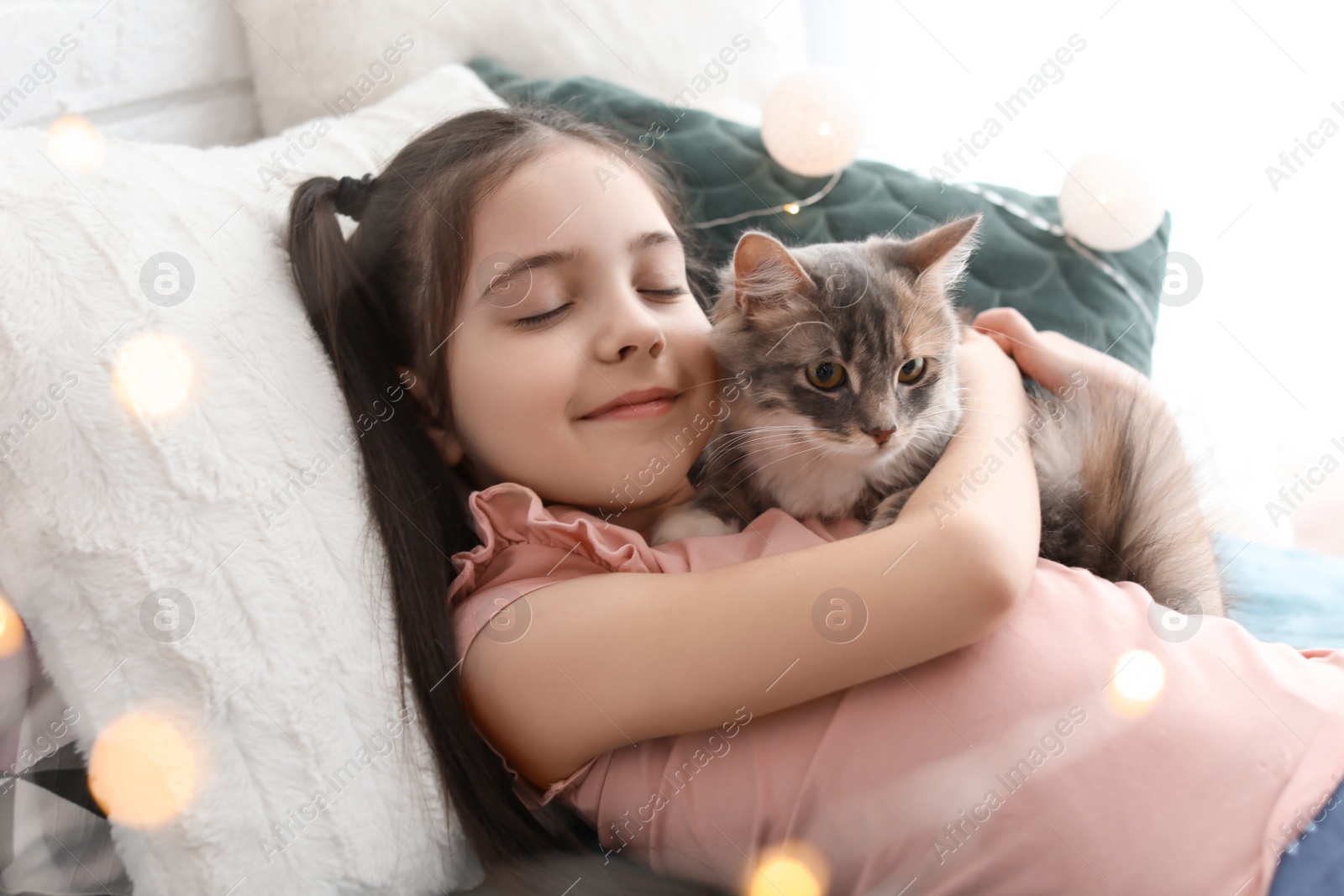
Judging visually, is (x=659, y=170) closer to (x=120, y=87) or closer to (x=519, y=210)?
(x=519, y=210)

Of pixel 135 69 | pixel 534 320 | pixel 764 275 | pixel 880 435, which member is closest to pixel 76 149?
pixel 534 320

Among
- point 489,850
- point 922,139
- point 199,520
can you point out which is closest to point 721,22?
point 922,139

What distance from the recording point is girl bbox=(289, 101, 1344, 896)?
3.06 feet

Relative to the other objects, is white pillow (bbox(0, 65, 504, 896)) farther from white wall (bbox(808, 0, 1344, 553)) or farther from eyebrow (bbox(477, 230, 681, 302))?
white wall (bbox(808, 0, 1344, 553))

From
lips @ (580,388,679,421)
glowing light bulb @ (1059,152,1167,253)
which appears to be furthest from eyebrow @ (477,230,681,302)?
glowing light bulb @ (1059,152,1167,253)

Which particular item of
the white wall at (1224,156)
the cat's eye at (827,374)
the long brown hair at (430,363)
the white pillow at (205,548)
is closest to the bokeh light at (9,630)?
the white pillow at (205,548)

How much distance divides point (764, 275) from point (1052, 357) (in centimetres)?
62

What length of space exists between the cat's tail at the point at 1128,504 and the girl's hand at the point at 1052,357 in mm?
111

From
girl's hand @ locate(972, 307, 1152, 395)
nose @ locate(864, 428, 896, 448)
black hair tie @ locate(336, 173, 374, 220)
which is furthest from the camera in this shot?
girl's hand @ locate(972, 307, 1152, 395)

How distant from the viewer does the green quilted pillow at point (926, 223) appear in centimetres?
174

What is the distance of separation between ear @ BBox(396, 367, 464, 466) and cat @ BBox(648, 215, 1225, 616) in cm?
35

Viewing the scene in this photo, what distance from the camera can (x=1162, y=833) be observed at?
900 millimetres

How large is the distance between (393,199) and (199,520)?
604 millimetres

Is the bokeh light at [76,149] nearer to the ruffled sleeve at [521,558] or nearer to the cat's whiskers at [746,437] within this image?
the ruffled sleeve at [521,558]
